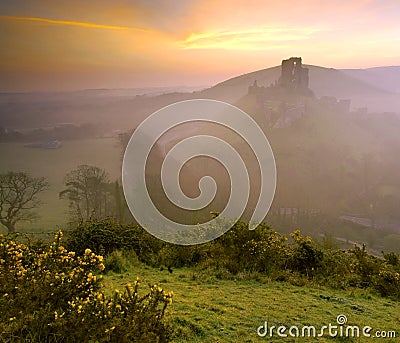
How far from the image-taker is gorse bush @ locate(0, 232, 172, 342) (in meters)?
3.30

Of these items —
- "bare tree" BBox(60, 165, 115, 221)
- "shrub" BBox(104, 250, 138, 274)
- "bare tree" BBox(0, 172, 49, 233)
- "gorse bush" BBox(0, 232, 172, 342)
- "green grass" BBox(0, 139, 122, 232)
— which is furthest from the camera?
"bare tree" BBox(60, 165, 115, 221)

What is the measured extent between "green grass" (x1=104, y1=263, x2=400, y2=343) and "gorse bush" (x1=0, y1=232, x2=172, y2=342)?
1.51m

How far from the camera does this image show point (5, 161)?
28.7 meters

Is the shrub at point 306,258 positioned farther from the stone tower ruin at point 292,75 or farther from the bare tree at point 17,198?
the stone tower ruin at point 292,75

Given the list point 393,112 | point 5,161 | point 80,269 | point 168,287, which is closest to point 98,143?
point 5,161

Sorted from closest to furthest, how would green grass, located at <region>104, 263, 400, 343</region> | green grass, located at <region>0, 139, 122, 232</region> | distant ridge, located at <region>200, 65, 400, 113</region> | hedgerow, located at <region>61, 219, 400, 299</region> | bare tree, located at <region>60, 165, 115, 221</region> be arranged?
green grass, located at <region>104, 263, 400, 343</region> < hedgerow, located at <region>61, 219, 400, 299</region> < green grass, located at <region>0, 139, 122, 232</region> < bare tree, located at <region>60, 165, 115, 221</region> < distant ridge, located at <region>200, 65, 400, 113</region>

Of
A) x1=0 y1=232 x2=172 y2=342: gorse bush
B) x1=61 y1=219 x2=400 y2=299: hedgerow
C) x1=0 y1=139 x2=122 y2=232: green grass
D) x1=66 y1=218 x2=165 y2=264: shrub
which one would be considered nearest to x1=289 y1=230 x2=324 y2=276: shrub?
x1=61 y1=219 x2=400 y2=299: hedgerow

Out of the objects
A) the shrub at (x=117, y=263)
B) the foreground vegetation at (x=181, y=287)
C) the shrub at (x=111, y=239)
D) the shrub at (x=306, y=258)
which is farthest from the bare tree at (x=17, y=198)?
the shrub at (x=306, y=258)

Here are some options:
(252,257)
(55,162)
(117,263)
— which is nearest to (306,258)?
(252,257)

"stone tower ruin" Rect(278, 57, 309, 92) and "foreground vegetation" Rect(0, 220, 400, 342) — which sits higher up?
"stone tower ruin" Rect(278, 57, 309, 92)

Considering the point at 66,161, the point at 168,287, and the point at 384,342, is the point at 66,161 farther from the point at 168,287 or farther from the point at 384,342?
the point at 384,342

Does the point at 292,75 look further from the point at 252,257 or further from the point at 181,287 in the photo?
the point at 181,287

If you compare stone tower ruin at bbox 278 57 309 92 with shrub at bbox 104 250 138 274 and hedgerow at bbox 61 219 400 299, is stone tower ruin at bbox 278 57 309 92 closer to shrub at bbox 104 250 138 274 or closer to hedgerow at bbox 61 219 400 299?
hedgerow at bbox 61 219 400 299

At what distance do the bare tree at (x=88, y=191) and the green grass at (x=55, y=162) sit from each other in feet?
3.33
